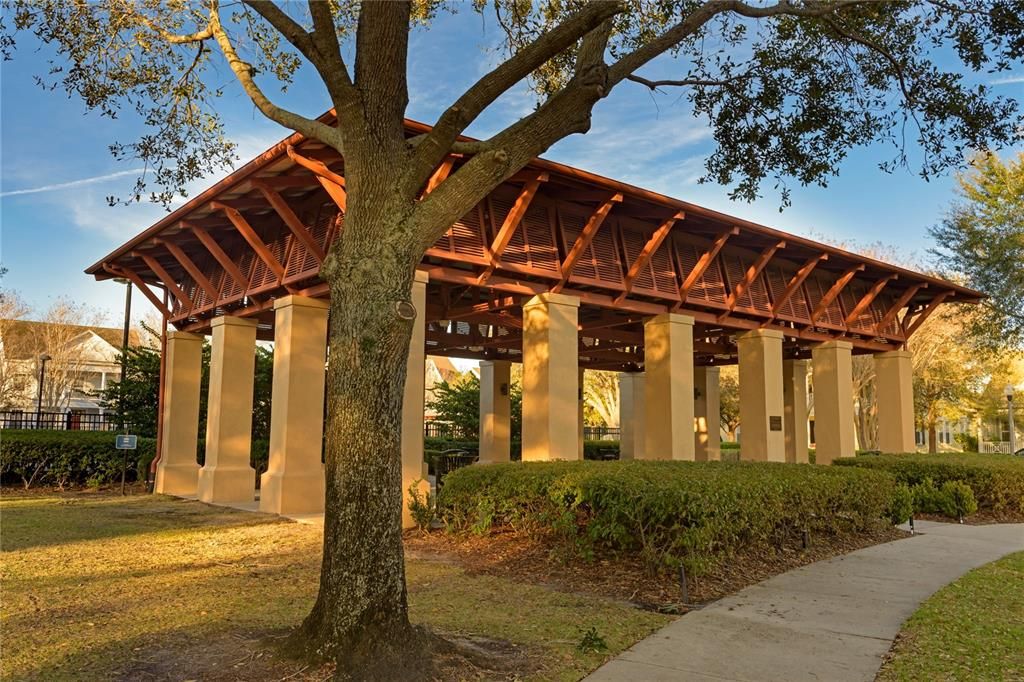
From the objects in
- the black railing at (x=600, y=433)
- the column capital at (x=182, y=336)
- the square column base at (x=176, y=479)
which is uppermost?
the column capital at (x=182, y=336)

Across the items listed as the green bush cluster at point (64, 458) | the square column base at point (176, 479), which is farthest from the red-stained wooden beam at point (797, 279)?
the green bush cluster at point (64, 458)

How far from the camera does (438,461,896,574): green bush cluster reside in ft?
25.5

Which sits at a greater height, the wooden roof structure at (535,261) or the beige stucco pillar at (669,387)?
the wooden roof structure at (535,261)

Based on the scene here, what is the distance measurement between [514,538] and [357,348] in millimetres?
5562

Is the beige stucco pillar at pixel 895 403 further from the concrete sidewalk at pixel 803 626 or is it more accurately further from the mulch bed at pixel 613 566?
the concrete sidewalk at pixel 803 626

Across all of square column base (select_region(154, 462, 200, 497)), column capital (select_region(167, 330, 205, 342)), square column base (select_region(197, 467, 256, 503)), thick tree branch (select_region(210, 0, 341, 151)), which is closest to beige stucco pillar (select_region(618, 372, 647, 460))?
square column base (select_region(197, 467, 256, 503))

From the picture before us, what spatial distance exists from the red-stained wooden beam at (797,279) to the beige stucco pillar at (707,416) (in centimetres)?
855

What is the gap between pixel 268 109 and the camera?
21.3ft

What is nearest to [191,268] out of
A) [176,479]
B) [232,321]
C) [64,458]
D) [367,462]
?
[232,321]

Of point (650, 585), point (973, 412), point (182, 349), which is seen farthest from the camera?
point (973, 412)

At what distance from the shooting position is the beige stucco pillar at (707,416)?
27.2 m

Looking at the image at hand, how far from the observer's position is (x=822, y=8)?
7742mm

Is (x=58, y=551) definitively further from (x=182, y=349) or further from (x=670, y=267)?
(x=670, y=267)

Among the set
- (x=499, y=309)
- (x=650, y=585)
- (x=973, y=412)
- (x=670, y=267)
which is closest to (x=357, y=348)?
(x=650, y=585)
